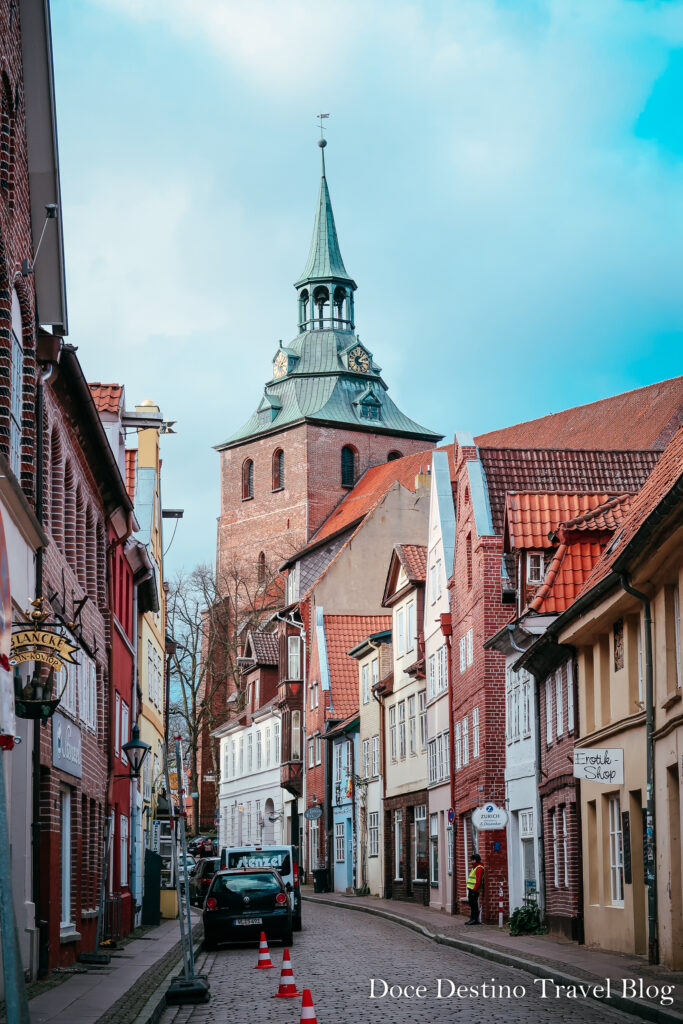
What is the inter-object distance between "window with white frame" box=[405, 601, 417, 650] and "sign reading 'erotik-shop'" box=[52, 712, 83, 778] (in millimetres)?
20497

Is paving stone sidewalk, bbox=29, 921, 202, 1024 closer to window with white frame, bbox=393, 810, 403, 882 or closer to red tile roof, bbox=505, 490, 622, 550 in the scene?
red tile roof, bbox=505, 490, 622, 550

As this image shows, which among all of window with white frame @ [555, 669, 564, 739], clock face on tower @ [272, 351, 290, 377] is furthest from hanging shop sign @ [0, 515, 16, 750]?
clock face on tower @ [272, 351, 290, 377]

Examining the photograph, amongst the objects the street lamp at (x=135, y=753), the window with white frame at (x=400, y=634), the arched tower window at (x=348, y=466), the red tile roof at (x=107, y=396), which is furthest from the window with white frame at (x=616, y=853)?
the arched tower window at (x=348, y=466)

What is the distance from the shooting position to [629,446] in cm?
6575

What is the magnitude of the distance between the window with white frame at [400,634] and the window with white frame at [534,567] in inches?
543

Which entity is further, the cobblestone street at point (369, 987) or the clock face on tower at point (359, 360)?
the clock face on tower at point (359, 360)

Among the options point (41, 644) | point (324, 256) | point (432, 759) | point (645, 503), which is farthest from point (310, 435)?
point (41, 644)

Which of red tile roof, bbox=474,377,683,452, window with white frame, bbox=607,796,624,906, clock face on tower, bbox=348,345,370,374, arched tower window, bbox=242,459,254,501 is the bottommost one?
window with white frame, bbox=607,796,624,906

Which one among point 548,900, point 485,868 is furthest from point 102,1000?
point 485,868

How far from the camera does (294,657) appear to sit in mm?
60781

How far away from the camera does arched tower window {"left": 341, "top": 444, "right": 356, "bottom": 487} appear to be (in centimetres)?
9781

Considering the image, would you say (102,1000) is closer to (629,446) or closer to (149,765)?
(149,765)

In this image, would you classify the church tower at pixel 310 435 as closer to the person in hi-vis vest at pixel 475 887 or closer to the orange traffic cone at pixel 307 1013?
the person in hi-vis vest at pixel 475 887

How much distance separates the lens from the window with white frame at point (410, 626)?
4050 cm
